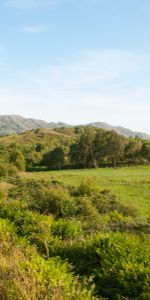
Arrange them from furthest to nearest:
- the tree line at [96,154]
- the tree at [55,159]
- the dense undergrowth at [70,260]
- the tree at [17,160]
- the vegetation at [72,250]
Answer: the tree at [55,159] < the tree line at [96,154] < the tree at [17,160] < the vegetation at [72,250] < the dense undergrowth at [70,260]

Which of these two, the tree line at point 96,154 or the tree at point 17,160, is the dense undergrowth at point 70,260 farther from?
the tree line at point 96,154

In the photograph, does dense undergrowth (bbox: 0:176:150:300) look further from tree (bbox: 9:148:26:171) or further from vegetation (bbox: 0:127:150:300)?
tree (bbox: 9:148:26:171)

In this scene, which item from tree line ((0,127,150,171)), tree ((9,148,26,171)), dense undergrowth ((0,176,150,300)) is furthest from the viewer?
tree line ((0,127,150,171))

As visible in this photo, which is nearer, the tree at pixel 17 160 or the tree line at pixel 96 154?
the tree at pixel 17 160

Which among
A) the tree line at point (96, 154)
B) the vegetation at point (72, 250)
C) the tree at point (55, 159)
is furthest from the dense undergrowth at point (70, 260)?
the tree at point (55, 159)

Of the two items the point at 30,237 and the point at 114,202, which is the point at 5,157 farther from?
the point at 30,237

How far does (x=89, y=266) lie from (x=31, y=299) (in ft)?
13.6

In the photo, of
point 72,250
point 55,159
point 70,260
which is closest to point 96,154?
point 55,159

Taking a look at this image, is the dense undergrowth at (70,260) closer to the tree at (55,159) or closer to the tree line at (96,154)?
the tree line at (96,154)


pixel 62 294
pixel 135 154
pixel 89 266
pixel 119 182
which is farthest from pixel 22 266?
pixel 135 154

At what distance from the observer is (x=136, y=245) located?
33.6 feet

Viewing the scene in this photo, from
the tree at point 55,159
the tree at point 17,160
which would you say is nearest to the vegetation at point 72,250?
the tree at point 17,160

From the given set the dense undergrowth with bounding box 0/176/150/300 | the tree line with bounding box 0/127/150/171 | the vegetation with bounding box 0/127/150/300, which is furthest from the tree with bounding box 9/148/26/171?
the dense undergrowth with bounding box 0/176/150/300

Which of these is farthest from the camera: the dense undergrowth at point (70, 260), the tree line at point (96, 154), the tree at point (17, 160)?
the tree line at point (96, 154)
